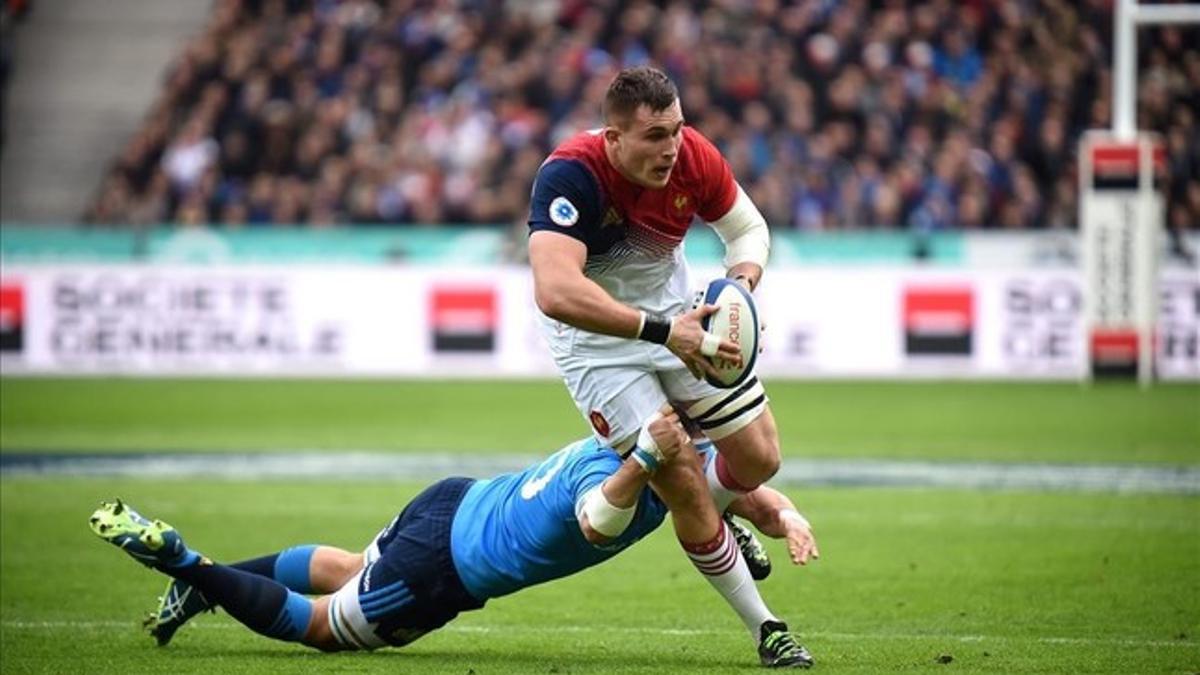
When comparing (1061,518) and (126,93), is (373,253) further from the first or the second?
(1061,518)

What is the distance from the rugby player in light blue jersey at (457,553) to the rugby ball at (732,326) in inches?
12.4

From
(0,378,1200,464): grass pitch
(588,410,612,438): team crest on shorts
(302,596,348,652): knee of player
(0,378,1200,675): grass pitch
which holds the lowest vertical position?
(0,378,1200,464): grass pitch

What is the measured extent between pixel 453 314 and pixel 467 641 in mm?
14878

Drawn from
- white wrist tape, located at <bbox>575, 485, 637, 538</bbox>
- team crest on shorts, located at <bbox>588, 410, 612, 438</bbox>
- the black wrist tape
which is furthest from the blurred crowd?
white wrist tape, located at <bbox>575, 485, 637, 538</bbox>

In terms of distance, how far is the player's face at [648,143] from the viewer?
26.3 feet

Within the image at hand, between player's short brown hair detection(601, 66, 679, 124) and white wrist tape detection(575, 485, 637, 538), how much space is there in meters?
1.46

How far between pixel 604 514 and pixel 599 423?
695mm

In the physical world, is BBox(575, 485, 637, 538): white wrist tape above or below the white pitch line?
above

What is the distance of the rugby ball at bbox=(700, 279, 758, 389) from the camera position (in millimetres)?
7883

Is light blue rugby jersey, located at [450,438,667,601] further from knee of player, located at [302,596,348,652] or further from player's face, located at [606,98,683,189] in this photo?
player's face, located at [606,98,683,189]

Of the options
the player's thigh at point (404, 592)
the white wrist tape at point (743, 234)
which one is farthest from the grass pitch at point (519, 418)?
the player's thigh at point (404, 592)

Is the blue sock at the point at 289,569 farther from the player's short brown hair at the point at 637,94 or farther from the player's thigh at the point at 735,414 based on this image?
the player's short brown hair at the point at 637,94

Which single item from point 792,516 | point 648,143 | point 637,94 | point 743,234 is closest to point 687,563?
point 743,234

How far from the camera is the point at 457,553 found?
26.4 ft
